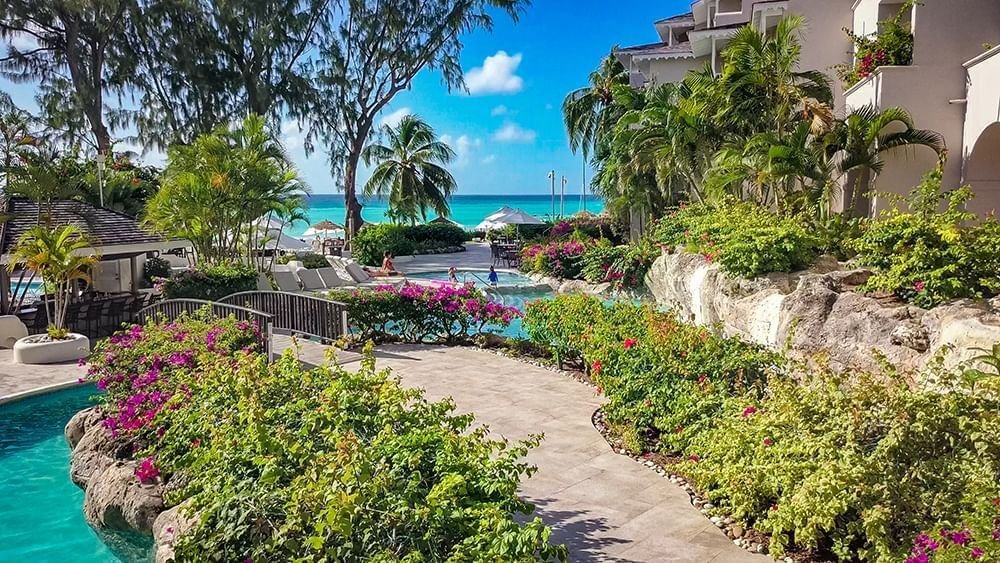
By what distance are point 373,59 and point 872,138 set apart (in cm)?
2870

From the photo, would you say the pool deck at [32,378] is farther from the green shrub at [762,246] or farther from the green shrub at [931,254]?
the green shrub at [931,254]

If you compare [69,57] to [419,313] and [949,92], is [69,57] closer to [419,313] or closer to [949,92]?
[419,313]

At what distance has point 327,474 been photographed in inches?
153

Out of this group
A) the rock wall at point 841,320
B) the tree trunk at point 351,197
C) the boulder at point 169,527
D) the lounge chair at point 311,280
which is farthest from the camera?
the tree trunk at point 351,197

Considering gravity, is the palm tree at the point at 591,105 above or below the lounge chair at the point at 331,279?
above

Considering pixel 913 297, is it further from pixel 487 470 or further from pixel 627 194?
pixel 627 194

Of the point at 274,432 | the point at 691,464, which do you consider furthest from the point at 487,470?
the point at 691,464

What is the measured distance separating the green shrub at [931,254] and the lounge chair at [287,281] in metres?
17.4

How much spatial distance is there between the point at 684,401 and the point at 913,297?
319 centimetres

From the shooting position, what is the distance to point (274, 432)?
479cm

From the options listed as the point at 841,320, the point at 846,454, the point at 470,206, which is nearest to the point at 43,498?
the point at 846,454

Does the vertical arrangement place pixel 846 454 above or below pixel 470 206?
below

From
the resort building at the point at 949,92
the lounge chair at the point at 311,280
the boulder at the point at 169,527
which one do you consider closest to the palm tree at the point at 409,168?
the lounge chair at the point at 311,280

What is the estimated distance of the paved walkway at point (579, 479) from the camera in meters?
5.04
